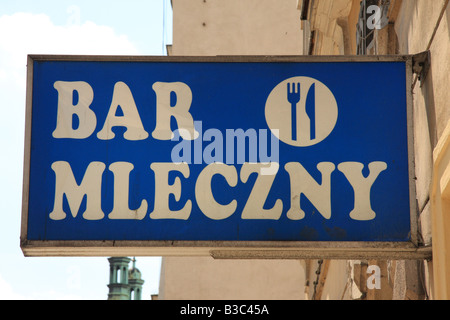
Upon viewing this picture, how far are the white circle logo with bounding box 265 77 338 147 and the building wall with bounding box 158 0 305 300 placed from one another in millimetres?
22524

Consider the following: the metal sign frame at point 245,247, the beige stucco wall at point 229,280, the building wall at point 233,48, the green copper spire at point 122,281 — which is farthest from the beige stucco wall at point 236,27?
the green copper spire at point 122,281

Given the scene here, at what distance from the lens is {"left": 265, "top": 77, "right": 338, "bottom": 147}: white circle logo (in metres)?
4.57

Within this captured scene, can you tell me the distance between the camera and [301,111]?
463 centimetres

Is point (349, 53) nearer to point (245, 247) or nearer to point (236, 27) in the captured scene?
point (245, 247)

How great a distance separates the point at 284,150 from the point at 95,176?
950mm

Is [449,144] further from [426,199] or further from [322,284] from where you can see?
[322,284]

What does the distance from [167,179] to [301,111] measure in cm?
76

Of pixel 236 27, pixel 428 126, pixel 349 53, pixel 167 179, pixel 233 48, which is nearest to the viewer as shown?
pixel 167 179

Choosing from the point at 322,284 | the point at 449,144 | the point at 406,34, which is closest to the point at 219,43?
the point at 322,284

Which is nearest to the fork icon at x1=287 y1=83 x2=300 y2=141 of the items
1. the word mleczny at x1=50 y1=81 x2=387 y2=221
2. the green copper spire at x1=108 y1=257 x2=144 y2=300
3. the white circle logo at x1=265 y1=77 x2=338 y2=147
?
the white circle logo at x1=265 y1=77 x2=338 y2=147

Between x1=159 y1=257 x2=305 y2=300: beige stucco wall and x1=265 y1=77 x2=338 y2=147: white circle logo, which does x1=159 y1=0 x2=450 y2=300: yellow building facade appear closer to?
x1=159 y1=257 x2=305 y2=300: beige stucco wall

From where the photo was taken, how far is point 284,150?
4.55m

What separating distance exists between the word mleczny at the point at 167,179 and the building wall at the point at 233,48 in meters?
22.5

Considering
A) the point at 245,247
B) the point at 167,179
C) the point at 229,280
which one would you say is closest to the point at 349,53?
the point at 167,179
